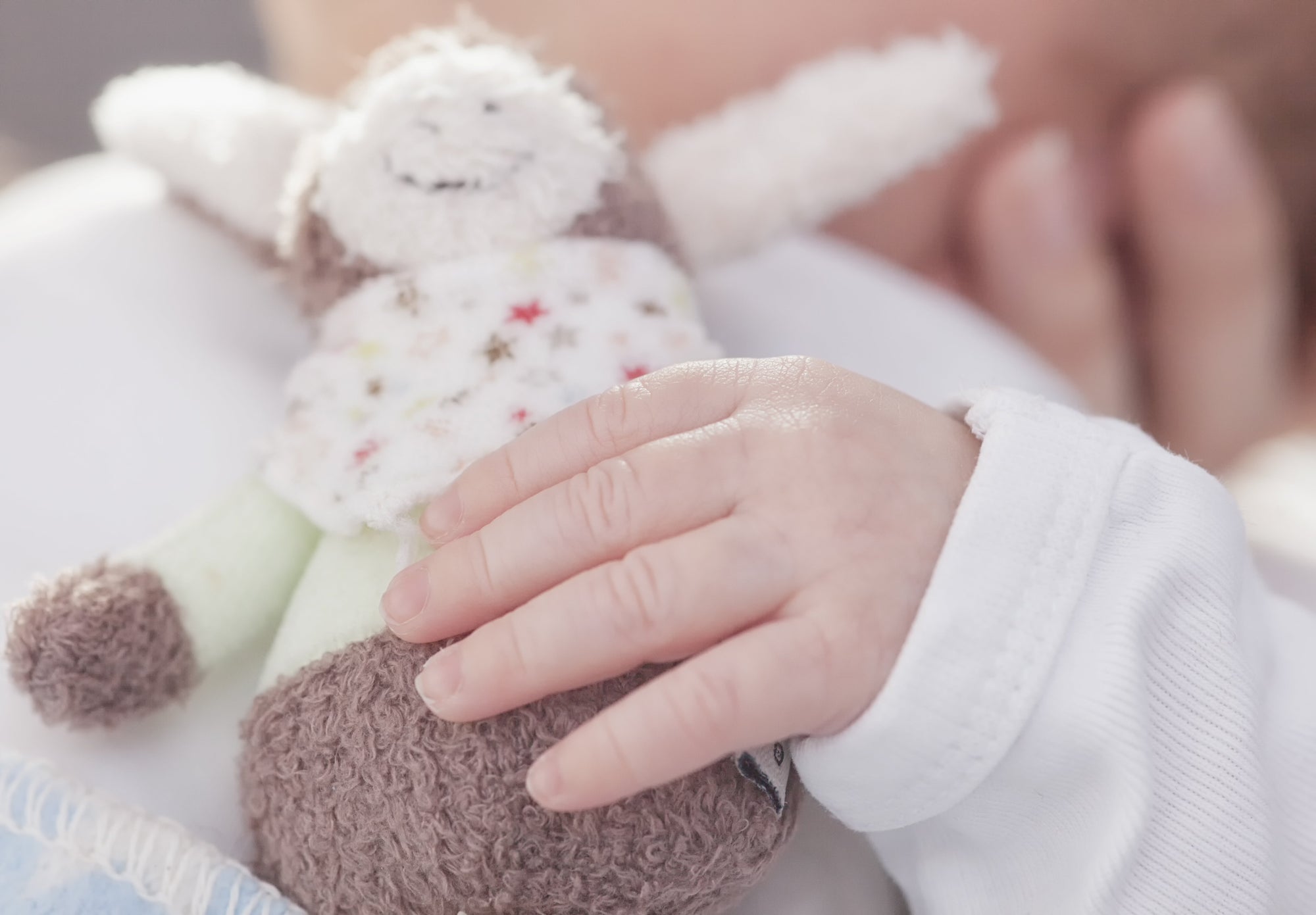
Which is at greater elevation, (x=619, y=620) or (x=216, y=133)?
(x=216, y=133)

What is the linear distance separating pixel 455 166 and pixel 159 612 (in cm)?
24

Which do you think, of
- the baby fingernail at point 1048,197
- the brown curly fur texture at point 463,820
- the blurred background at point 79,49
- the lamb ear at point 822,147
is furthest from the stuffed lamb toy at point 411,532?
the blurred background at point 79,49

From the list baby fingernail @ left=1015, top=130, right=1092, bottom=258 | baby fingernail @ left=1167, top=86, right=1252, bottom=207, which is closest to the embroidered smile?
baby fingernail @ left=1015, top=130, right=1092, bottom=258

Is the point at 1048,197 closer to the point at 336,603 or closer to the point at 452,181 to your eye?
the point at 452,181

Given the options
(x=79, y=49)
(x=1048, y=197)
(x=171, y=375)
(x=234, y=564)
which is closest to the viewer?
(x=234, y=564)

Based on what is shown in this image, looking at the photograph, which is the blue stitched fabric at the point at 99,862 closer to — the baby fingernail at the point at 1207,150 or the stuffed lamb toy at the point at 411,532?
the stuffed lamb toy at the point at 411,532

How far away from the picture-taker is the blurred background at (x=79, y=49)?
138cm

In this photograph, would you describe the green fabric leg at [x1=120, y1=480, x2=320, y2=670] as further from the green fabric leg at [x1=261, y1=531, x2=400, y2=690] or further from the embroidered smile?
the embroidered smile

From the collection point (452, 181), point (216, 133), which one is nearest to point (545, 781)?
point (452, 181)

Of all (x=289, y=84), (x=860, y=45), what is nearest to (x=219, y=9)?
(x=289, y=84)

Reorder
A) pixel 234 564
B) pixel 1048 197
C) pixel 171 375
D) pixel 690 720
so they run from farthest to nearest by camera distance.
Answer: pixel 1048 197 → pixel 171 375 → pixel 234 564 → pixel 690 720

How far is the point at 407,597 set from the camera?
0.40 meters

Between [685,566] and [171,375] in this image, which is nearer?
[685,566]

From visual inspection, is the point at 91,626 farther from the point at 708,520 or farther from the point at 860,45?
the point at 860,45
